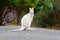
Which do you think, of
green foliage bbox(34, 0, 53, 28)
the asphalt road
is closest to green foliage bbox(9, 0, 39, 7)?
green foliage bbox(34, 0, 53, 28)

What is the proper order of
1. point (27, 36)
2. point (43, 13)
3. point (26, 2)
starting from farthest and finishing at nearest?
1. point (43, 13)
2. point (26, 2)
3. point (27, 36)

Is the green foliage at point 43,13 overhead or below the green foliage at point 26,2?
below

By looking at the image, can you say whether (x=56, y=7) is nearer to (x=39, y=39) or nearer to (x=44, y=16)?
(x=44, y=16)

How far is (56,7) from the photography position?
25203mm

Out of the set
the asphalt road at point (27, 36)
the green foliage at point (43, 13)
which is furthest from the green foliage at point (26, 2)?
the asphalt road at point (27, 36)

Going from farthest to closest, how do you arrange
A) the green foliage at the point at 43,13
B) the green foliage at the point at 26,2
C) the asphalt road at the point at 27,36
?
the green foliage at the point at 43,13 < the green foliage at the point at 26,2 < the asphalt road at the point at 27,36

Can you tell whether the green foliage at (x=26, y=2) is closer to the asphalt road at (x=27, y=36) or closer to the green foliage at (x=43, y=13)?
the green foliage at (x=43, y=13)

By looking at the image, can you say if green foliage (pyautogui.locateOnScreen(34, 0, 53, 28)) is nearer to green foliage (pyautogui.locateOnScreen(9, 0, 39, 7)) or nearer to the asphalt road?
green foliage (pyautogui.locateOnScreen(9, 0, 39, 7))

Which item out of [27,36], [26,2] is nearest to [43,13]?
[26,2]

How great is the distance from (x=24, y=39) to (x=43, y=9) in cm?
1823

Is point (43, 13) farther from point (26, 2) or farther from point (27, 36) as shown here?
point (27, 36)

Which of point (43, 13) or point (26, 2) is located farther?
point (43, 13)

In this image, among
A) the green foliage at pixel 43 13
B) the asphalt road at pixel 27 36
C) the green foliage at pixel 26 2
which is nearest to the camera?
the asphalt road at pixel 27 36

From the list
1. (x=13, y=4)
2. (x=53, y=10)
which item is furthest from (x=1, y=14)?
(x=53, y=10)
